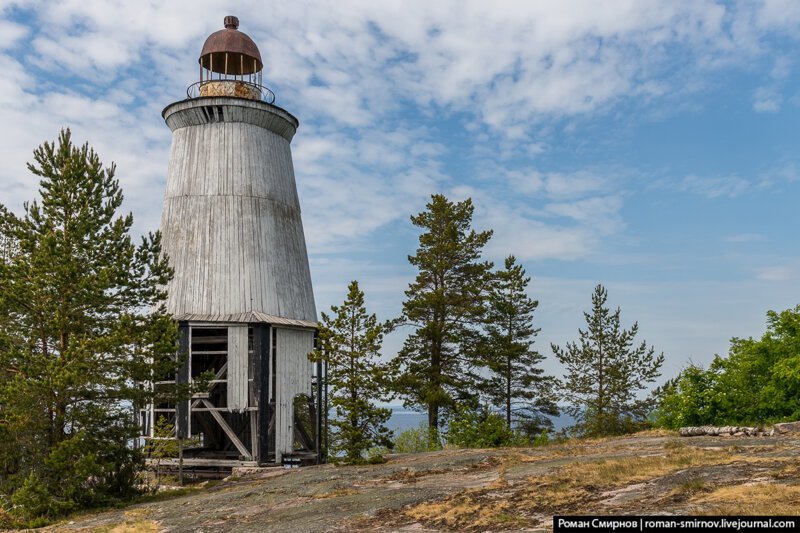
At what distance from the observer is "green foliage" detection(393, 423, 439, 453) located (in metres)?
33.8

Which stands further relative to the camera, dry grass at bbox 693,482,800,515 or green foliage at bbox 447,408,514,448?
green foliage at bbox 447,408,514,448

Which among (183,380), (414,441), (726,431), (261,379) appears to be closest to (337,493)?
(261,379)

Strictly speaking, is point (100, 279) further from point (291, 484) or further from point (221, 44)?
point (221, 44)

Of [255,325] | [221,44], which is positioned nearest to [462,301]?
[255,325]

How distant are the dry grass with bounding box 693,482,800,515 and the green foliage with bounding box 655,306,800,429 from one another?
15753mm

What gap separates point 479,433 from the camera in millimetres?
28453

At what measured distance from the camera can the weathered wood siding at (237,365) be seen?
27.7 metres

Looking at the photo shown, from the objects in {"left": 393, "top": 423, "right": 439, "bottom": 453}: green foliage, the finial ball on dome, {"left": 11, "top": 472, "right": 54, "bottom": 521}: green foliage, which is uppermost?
the finial ball on dome

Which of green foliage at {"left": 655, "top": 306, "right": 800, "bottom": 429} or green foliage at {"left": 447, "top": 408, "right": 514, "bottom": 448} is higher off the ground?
green foliage at {"left": 655, "top": 306, "right": 800, "bottom": 429}

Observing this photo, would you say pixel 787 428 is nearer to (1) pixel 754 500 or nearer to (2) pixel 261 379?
(1) pixel 754 500

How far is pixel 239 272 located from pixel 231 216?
2595mm

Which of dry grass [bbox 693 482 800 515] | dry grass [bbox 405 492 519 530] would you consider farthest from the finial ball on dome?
dry grass [bbox 693 482 800 515]

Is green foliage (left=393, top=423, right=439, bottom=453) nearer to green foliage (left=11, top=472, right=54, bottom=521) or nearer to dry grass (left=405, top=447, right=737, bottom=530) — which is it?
dry grass (left=405, top=447, right=737, bottom=530)

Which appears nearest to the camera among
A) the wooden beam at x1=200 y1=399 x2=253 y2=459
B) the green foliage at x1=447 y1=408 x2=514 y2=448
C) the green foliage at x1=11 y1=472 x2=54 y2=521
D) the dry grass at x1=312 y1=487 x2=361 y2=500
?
the dry grass at x1=312 y1=487 x2=361 y2=500
